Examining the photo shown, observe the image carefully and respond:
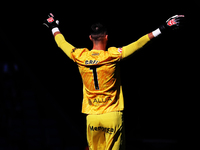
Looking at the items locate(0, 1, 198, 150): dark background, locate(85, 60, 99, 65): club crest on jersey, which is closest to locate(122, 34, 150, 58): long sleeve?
locate(85, 60, 99, 65): club crest on jersey

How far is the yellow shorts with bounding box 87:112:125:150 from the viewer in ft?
11.6

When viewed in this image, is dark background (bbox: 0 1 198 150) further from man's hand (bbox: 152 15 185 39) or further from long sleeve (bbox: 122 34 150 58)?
long sleeve (bbox: 122 34 150 58)

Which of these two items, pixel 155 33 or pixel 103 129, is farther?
pixel 103 129

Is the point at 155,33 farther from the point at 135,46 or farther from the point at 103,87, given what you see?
the point at 103,87

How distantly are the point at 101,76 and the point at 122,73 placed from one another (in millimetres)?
2171

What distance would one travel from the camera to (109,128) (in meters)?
3.54

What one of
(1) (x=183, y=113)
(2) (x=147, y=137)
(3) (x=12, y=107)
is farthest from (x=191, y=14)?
(3) (x=12, y=107)

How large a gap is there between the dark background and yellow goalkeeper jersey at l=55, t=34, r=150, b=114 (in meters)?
1.68

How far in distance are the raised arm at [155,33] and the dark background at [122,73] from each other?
1.27 metres

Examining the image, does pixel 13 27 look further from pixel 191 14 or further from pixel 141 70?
pixel 191 14

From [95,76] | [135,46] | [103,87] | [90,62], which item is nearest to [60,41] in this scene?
[90,62]

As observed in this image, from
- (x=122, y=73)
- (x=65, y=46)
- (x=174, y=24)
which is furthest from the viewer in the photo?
(x=122, y=73)

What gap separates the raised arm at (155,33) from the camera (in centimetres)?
333

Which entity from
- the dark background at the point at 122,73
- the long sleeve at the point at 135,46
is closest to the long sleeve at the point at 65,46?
the long sleeve at the point at 135,46
